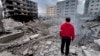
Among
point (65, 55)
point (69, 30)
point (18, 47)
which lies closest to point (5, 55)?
point (18, 47)

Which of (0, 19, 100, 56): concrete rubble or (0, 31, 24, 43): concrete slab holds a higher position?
(0, 31, 24, 43): concrete slab

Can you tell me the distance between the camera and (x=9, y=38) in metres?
5.06

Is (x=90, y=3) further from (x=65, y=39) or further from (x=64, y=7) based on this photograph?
(x=65, y=39)

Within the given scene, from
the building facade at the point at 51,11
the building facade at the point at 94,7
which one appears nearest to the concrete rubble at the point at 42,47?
the building facade at the point at 94,7

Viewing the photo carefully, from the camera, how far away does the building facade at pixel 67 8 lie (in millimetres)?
43200

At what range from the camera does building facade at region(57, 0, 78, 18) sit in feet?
→ 142

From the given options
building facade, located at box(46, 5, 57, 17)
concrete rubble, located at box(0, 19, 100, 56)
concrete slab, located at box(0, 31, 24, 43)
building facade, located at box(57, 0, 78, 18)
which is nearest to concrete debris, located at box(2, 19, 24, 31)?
concrete slab, located at box(0, 31, 24, 43)

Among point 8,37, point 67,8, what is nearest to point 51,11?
point 67,8

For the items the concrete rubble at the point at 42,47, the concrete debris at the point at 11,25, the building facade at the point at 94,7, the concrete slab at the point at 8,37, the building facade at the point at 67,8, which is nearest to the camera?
the concrete rubble at the point at 42,47

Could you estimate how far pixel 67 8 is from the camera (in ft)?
153

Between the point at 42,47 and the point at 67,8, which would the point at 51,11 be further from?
the point at 42,47

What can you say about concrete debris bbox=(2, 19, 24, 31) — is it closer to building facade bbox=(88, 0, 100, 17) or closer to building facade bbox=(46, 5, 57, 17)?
building facade bbox=(88, 0, 100, 17)

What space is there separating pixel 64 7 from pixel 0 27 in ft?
148

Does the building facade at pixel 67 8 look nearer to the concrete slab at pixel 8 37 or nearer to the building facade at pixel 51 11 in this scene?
the building facade at pixel 51 11
